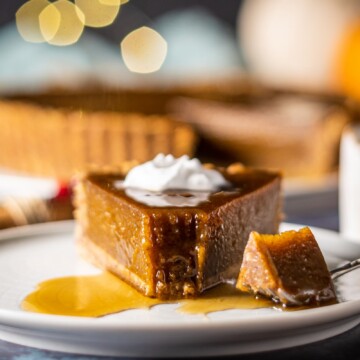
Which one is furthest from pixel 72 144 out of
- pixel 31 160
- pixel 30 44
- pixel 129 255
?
pixel 30 44

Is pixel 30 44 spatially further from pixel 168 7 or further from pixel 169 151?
pixel 169 151

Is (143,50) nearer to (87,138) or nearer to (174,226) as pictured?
(87,138)

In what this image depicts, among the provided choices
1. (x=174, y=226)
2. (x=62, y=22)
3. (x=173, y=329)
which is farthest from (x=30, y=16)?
(x=173, y=329)

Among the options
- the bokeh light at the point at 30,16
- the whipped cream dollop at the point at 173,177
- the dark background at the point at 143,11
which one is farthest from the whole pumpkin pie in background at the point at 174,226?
the bokeh light at the point at 30,16

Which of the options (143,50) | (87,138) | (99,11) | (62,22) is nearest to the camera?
(87,138)

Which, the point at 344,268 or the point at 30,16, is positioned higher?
the point at 30,16

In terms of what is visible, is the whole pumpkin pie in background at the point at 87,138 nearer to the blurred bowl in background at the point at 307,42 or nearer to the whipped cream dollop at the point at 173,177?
the whipped cream dollop at the point at 173,177
